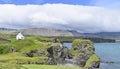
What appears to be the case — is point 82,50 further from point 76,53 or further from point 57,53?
point 57,53

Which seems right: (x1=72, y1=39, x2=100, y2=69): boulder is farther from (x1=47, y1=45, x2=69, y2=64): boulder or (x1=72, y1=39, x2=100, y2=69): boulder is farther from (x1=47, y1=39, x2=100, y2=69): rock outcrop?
(x1=47, y1=45, x2=69, y2=64): boulder

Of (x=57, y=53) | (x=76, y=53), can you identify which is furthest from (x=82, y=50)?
(x=57, y=53)

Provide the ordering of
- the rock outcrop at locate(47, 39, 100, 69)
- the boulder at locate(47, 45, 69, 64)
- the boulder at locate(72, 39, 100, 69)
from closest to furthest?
1. the boulder at locate(47, 45, 69, 64)
2. the rock outcrop at locate(47, 39, 100, 69)
3. the boulder at locate(72, 39, 100, 69)

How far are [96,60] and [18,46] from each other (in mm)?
47042

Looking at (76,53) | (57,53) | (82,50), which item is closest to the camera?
(57,53)

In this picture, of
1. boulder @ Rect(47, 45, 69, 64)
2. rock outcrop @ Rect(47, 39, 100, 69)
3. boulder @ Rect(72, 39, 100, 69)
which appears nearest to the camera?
boulder @ Rect(47, 45, 69, 64)

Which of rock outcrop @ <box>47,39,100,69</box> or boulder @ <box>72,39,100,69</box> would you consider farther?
boulder @ <box>72,39,100,69</box>

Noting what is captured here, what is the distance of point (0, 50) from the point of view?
478 ft

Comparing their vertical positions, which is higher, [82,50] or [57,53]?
[82,50]

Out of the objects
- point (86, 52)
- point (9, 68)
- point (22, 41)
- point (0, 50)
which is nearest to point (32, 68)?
point (9, 68)

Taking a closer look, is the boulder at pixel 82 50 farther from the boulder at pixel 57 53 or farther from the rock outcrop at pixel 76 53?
the boulder at pixel 57 53

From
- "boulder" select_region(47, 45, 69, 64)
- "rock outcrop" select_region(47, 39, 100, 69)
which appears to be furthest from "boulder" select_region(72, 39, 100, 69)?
"boulder" select_region(47, 45, 69, 64)

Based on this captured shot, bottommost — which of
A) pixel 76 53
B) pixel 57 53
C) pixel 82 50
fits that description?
pixel 76 53

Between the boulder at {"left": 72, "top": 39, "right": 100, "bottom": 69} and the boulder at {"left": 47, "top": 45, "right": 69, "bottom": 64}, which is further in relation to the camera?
the boulder at {"left": 72, "top": 39, "right": 100, "bottom": 69}
